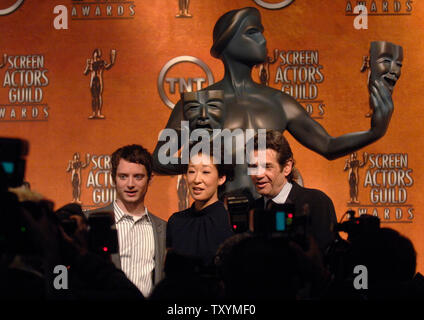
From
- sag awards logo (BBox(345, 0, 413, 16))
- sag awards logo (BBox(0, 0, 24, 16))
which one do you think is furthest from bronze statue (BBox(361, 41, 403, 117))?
sag awards logo (BBox(0, 0, 24, 16))

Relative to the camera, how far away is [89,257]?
5.95 feet

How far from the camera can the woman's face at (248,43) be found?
107 inches

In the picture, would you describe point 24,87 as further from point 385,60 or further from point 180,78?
point 385,60

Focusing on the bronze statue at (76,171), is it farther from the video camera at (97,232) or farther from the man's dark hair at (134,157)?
the video camera at (97,232)

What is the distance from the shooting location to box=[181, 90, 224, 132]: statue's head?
2570 millimetres

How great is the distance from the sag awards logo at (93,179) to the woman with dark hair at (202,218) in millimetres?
1560

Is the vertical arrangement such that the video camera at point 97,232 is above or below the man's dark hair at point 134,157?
below

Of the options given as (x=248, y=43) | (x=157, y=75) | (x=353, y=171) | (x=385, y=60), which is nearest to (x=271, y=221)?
(x=385, y=60)

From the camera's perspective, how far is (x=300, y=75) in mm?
3887

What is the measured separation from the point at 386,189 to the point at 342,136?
1.27 m

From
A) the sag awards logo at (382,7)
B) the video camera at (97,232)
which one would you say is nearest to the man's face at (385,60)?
the video camera at (97,232)

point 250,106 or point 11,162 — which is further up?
point 250,106

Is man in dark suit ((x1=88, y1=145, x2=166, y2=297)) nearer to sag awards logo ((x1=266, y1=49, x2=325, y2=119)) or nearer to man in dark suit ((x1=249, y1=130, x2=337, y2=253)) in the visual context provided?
man in dark suit ((x1=249, y1=130, x2=337, y2=253))

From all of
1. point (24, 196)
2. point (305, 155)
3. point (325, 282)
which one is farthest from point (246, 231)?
point (305, 155)
